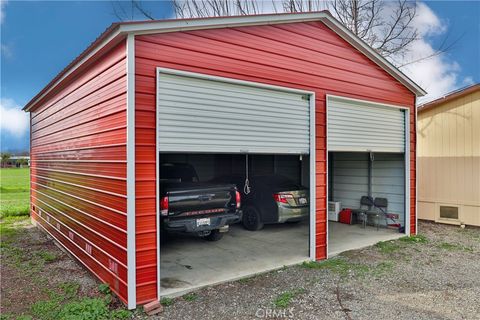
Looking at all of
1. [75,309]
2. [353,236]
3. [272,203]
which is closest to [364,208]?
[353,236]

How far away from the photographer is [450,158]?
9.61 metres

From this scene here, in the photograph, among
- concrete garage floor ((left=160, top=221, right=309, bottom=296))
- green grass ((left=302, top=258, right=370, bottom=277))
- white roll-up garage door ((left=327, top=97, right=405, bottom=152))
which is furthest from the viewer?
white roll-up garage door ((left=327, top=97, right=405, bottom=152))

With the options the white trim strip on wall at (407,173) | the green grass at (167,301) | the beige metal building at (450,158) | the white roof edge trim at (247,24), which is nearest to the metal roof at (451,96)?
the beige metal building at (450,158)

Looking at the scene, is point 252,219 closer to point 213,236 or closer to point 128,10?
point 213,236

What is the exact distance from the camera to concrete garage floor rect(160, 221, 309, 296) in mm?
5039

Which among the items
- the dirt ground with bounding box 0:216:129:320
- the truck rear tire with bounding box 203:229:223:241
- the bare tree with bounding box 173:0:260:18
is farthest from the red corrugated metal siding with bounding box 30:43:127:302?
the bare tree with bounding box 173:0:260:18

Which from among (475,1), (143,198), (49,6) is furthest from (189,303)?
(475,1)

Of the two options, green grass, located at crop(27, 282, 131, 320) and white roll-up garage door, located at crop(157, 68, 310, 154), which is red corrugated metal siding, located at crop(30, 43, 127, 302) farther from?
white roll-up garage door, located at crop(157, 68, 310, 154)

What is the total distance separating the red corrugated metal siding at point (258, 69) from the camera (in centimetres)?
418

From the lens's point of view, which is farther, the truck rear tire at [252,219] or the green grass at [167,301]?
the truck rear tire at [252,219]

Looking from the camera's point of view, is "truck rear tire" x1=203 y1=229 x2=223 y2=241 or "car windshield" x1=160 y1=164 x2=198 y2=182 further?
"car windshield" x1=160 y1=164 x2=198 y2=182
